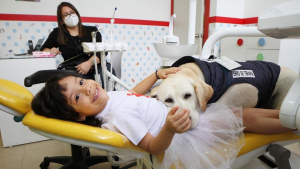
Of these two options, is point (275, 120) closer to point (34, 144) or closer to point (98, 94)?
point (98, 94)

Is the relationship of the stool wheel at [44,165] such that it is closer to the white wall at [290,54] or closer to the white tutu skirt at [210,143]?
the white tutu skirt at [210,143]

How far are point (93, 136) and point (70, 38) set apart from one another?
4.88 feet

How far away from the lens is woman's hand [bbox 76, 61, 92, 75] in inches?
64.9

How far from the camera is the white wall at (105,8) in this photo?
1.97 metres

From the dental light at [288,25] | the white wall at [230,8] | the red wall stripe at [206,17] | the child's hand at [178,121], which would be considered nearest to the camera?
the dental light at [288,25]

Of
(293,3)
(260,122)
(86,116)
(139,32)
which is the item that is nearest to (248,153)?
(260,122)

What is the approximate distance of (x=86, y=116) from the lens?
0.82 metres

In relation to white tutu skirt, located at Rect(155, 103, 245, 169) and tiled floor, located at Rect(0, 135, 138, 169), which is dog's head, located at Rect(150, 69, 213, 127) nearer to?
white tutu skirt, located at Rect(155, 103, 245, 169)

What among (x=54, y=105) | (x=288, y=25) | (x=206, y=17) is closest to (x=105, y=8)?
(x=206, y=17)

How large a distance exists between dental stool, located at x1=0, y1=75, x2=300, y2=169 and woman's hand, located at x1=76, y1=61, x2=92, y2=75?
78 centimetres

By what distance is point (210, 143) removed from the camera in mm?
734

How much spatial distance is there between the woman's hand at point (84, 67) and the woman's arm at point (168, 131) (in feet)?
3.84

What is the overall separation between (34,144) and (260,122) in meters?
1.76

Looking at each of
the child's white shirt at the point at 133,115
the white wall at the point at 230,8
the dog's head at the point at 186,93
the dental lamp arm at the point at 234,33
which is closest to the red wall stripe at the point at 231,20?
the white wall at the point at 230,8
